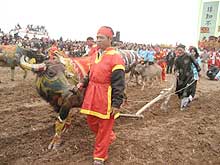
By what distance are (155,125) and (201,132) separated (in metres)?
0.95

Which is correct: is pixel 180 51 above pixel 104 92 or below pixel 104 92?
above

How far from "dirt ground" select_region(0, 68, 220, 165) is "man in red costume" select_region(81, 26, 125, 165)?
2.13ft

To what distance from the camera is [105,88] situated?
439 centimetres

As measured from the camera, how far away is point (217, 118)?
8039 millimetres

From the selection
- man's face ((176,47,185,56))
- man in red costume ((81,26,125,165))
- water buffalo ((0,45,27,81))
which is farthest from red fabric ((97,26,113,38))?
water buffalo ((0,45,27,81))

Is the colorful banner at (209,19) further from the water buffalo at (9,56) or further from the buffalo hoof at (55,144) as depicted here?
the buffalo hoof at (55,144)

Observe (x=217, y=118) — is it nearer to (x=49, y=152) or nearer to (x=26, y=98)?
(x=49, y=152)

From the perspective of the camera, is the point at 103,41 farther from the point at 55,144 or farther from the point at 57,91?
the point at 55,144

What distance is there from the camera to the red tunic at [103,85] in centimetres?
433

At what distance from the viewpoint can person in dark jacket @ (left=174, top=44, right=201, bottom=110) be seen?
8266mm

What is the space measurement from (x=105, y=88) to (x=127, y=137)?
6.23ft

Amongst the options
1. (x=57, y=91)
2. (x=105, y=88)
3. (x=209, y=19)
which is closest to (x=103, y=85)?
(x=105, y=88)

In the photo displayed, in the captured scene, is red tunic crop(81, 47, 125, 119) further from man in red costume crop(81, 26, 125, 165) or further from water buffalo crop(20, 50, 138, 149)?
water buffalo crop(20, 50, 138, 149)

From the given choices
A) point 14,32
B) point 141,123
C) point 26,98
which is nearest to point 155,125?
point 141,123
